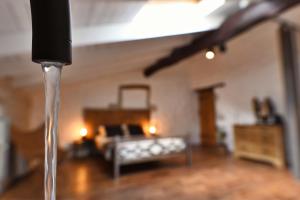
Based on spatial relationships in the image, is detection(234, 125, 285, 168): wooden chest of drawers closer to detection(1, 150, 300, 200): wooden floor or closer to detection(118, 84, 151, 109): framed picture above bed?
detection(1, 150, 300, 200): wooden floor

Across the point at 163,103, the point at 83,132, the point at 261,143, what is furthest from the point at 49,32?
the point at 163,103

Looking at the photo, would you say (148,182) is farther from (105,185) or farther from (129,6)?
(129,6)

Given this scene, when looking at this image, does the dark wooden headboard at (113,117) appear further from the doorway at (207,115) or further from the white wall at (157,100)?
the doorway at (207,115)

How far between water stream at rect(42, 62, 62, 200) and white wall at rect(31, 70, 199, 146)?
516 cm

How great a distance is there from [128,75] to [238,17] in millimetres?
4001

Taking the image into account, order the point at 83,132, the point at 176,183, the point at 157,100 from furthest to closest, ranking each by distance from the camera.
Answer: the point at 157,100
the point at 83,132
the point at 176,183

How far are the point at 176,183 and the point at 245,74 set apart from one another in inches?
142

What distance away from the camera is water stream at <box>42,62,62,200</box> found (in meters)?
0.44

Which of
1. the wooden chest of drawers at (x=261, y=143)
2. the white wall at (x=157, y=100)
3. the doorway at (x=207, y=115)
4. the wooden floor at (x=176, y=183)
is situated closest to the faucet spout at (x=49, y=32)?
the wooden floor at (x=176, y=183)

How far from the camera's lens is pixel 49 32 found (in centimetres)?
42

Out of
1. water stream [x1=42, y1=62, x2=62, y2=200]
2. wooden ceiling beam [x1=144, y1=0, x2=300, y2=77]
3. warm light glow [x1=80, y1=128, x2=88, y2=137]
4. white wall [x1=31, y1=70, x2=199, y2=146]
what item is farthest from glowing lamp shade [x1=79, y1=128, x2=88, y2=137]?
water stream [x1=42, y1=62, x2=62, y2=200]

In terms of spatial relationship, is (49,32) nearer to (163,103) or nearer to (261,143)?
(261,143)

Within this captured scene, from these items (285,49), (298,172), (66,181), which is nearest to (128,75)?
(66,181)

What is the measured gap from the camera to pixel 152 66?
230 inches
